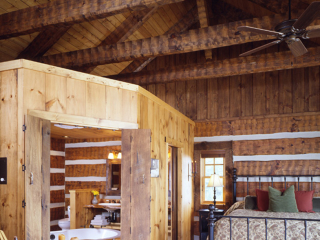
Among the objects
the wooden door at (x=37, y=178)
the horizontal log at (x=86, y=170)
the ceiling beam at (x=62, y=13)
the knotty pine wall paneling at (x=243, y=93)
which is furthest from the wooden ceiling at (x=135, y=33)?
the horizontal log at (x=86, y=170)

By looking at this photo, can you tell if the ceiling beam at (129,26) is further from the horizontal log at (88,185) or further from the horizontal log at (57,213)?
the horizontal log at (57,213)

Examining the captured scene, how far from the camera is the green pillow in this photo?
5352 millimetres

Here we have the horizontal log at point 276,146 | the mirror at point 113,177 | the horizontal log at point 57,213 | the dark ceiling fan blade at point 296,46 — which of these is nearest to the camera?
the dark ceiling fan blade at point 296,46

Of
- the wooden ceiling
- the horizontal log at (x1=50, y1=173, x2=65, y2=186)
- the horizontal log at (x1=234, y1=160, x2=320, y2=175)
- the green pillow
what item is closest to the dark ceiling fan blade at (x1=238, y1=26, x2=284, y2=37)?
the wooden ceiling

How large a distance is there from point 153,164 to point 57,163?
13.1 feet

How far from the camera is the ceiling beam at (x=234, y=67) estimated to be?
529 cm

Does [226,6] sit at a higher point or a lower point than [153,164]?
higher

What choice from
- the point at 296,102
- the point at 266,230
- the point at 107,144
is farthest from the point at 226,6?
the point at 266,230

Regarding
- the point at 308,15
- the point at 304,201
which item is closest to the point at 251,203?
the point at 304,201

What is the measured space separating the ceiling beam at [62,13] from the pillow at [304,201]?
403cm

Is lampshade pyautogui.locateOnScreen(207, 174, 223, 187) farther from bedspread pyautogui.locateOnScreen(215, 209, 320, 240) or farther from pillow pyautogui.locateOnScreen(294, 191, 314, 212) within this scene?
bedspread pyautogui.locateOnScreen(215, 209, 320, 240)

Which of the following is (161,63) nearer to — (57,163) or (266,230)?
(57,163)

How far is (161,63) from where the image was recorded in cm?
812

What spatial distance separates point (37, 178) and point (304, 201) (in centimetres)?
434
